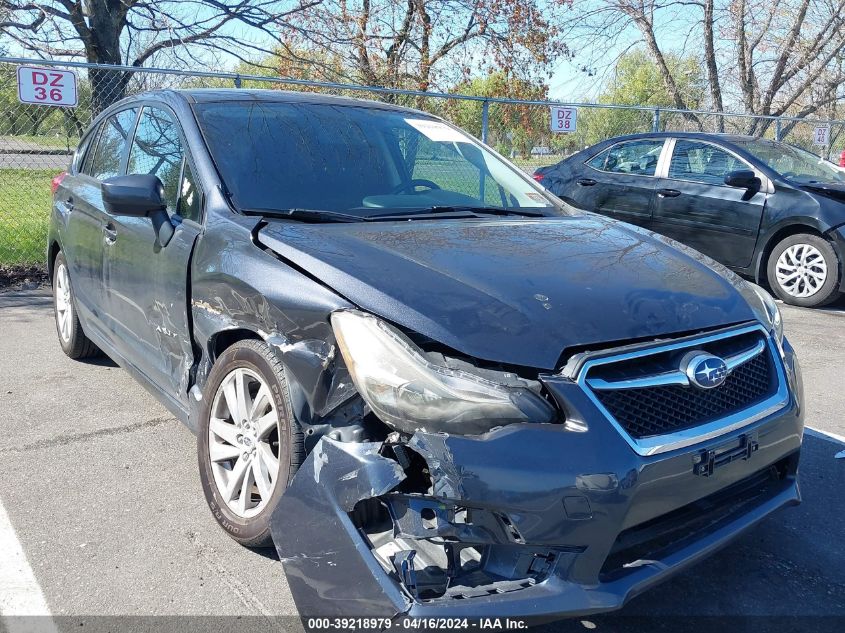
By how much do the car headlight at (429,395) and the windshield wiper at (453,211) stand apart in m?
1.11

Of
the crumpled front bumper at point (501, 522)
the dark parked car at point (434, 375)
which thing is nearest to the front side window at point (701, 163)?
the dark parked car at point (434, 375)

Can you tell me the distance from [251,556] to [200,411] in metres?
0.59

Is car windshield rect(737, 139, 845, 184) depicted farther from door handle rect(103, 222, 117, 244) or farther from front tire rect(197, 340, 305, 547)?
front tire rect(197, 340, 305, 547)

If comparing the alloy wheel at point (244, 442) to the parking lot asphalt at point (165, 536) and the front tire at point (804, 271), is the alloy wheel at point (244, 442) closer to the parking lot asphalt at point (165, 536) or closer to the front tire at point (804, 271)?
the parking lot asphalt at point (165, 536)

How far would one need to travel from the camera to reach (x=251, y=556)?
290cm

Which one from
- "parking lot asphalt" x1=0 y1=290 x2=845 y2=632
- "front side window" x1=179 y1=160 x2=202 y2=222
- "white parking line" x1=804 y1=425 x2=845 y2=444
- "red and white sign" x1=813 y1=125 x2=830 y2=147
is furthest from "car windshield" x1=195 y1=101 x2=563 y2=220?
"red and white sign" x1=813 y1=125 x2=830 y2=147

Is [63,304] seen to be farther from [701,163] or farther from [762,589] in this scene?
[701,163]

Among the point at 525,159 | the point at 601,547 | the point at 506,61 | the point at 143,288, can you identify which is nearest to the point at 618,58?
the point at 506,61

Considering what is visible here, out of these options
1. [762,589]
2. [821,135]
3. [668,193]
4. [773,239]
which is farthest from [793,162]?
[821,135]

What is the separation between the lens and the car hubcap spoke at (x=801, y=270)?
7.43 m

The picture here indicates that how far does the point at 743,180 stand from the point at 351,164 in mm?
5279

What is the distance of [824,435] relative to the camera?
13.9 feet

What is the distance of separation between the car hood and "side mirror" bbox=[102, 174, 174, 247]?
0.63 metres

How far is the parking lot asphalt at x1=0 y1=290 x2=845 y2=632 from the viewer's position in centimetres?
264
